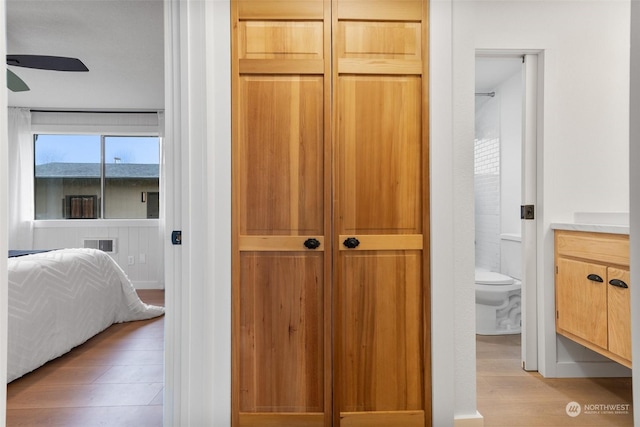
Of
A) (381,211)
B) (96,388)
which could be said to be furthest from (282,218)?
(96,388)

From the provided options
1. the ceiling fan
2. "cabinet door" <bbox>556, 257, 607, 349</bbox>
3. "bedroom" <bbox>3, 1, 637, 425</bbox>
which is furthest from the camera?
the ceiling fan

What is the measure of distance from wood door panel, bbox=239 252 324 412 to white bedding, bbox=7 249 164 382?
63.5 inches

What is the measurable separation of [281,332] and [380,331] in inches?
16.4

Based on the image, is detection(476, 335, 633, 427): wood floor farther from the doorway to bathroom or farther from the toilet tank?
the toilet tank

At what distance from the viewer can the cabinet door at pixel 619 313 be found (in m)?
1.88

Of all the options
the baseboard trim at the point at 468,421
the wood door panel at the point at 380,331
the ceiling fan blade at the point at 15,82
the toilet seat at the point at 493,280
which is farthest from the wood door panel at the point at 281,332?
the ceiling fan blade at the point at 15,82

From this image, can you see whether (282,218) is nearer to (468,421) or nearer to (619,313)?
(468,421)

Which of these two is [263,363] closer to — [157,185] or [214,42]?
[214,42]

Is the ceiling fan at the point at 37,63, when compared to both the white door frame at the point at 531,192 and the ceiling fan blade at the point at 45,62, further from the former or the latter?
the white door frame at the point at 531,192

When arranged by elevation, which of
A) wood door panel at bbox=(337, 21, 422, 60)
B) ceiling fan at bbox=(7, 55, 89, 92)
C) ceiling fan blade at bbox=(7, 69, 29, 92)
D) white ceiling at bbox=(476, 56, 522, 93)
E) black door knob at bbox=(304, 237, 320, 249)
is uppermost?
white ceiling at bbox=(476, 56, 522, 93)

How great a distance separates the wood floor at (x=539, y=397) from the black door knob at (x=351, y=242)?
106 cm

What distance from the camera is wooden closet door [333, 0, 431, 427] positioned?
1.65 metres

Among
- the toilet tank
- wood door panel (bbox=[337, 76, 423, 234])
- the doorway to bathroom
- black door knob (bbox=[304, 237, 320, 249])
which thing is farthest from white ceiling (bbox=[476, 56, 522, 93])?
black door knob (bbox=[304, 237, 320, 249])

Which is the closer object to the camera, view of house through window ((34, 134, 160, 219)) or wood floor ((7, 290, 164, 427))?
wood floor ((7, 290, 164, 427))
